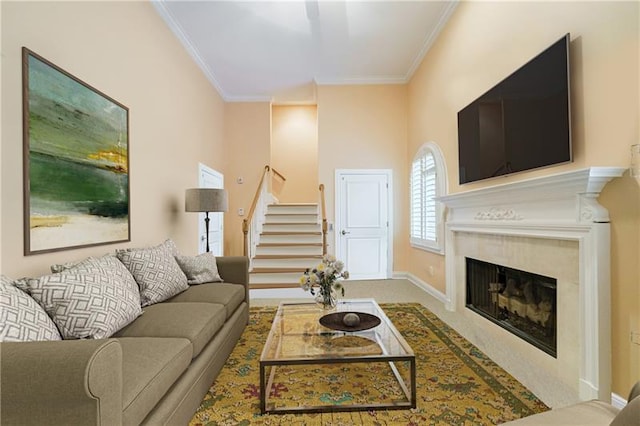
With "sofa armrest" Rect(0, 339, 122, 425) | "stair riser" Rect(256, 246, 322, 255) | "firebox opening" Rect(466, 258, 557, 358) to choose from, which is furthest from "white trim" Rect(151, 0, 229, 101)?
"firebox opening" Rect(466, 258, 557, 358)

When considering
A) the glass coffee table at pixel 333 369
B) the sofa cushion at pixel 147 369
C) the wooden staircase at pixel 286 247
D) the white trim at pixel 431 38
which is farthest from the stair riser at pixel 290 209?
the sofa cushion at pixel 147 369

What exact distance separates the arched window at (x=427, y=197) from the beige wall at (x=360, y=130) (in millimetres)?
710

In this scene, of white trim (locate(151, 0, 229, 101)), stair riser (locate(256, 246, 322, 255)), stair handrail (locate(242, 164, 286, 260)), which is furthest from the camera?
stair riser (locate(256, 246, 322, 255))

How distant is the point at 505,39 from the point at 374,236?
148 inches

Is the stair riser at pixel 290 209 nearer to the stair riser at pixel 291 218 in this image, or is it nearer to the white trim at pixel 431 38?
the stair riser at pixel 291 218

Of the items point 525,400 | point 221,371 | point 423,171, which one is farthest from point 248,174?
point 525,400

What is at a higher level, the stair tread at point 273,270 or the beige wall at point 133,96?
the beige wall at point 133,96

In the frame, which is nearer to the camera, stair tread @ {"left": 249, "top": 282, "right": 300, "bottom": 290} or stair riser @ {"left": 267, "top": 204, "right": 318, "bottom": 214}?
stair tread @ {"left": 249, "top": 282, "right": 300, "bottom": 290}

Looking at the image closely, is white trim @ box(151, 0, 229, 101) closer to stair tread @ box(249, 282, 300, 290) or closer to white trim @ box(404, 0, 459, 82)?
white trim @ box(404, 0, 459, 82)

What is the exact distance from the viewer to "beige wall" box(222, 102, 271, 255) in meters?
6.80

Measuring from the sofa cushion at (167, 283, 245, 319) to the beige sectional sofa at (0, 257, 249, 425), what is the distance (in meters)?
0.02

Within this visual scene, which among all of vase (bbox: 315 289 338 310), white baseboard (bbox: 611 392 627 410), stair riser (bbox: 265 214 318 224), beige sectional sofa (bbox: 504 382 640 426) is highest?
stair riser (bbox: 265 214 318 224)

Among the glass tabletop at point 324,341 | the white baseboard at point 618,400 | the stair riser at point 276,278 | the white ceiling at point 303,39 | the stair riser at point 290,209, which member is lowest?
the white baseboard at point 618,400

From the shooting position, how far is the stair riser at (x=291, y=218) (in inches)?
262
